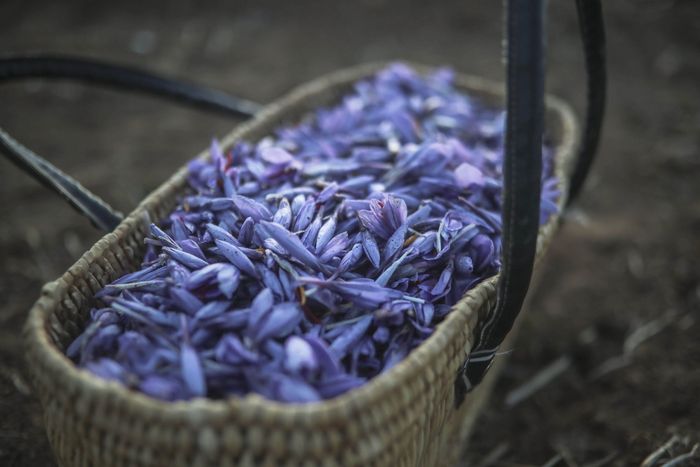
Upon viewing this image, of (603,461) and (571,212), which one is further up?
(571,212)

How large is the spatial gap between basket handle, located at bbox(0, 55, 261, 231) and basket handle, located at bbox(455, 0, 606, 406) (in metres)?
0.82

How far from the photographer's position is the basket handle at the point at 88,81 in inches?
47.6

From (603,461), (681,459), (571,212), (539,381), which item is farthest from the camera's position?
(571,212)

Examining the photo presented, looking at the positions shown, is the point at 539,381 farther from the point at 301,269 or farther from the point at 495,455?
the point at 301,269

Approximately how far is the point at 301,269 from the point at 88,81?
981mm

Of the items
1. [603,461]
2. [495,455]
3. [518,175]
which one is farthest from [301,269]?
[603,461]

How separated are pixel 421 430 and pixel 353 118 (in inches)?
39.1

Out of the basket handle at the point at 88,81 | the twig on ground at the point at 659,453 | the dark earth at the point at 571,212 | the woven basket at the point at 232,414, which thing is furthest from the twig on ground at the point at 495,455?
the basket handle at the point at 88,81

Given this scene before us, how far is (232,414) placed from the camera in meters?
0.75

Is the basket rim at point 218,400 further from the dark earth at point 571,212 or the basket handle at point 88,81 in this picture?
the dark earth at point 571,212

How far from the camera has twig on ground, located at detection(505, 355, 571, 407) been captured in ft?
5.52

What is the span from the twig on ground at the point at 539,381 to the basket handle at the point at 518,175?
2.22ft

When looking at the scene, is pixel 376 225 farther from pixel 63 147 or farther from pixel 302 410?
pixel 63 147

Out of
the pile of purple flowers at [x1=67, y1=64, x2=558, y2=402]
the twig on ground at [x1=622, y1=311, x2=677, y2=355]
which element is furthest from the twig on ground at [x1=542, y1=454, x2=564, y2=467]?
the pile of purple flowers at [x1=67, y1=64, x2=558, y2=402]
